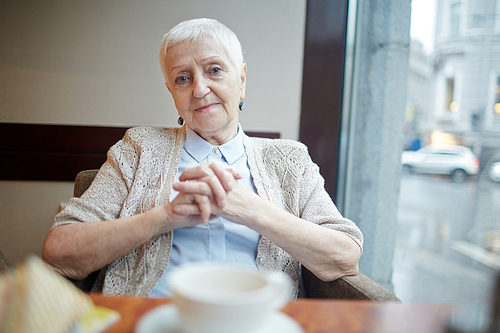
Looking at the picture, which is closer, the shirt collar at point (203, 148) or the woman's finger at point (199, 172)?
the woman's finger at point (199, 172)

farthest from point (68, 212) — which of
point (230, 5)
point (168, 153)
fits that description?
point (230, 5)

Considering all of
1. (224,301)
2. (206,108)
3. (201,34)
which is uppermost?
(201,34)

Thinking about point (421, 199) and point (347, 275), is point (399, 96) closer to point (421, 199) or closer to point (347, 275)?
point (421, 199)

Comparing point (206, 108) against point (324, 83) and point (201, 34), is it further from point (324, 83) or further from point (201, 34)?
point (324, 83)

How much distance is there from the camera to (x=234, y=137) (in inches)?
58.9

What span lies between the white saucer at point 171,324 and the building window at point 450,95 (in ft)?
4.36

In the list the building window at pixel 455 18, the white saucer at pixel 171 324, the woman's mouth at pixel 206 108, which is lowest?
the white saucer at pixel 171 324

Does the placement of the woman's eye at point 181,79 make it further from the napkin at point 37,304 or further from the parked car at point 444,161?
the parked car at point 444,161

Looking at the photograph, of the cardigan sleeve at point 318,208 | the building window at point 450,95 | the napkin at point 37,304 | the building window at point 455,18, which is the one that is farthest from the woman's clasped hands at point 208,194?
the building window at point 455,18

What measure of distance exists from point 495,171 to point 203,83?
1073 millimetres

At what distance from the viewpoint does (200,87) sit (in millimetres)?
1325

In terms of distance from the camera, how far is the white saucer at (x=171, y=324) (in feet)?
1.65

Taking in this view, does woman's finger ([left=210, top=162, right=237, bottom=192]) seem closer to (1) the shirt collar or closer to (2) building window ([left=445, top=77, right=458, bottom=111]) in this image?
(1) the shirt collar

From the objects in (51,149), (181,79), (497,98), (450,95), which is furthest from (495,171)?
(51,149)
